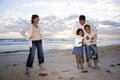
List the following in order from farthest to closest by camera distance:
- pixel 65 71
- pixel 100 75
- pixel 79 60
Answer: pixel 79 60, pixel 65 71, pixel 100 75

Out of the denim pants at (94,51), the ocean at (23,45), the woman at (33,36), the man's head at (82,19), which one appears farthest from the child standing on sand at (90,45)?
the ocean at (23,45)

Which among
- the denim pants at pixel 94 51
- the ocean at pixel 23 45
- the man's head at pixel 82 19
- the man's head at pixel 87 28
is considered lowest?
the ocean at pixel 23 45

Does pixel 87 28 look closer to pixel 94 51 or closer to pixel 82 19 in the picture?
pixel 82 19

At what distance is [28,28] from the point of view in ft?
16.4

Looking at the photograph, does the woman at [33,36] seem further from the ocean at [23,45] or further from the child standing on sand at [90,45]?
the ocean at [23,45]

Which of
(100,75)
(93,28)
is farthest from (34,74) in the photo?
(93,28)

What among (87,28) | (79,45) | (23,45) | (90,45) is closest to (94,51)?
(90,45)

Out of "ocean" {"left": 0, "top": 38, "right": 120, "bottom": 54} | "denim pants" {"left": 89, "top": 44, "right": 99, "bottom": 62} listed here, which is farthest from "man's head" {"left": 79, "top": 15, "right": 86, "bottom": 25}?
"ocean" {"left": 0, "top": 38, "right": 120, "bottom": 54}

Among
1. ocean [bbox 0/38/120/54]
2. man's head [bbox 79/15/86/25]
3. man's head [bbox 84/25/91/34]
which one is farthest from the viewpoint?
ocean [bbox 0/38/120/54]

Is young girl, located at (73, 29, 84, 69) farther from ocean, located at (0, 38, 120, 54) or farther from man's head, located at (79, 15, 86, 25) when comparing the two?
ocean, located at (0, 38, 120, 54)

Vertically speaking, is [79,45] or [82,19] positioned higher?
[82,19]

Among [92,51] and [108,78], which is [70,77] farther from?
[92,51]

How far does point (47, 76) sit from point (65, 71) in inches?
24.5

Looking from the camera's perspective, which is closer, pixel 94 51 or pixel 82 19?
pixel 82 19
